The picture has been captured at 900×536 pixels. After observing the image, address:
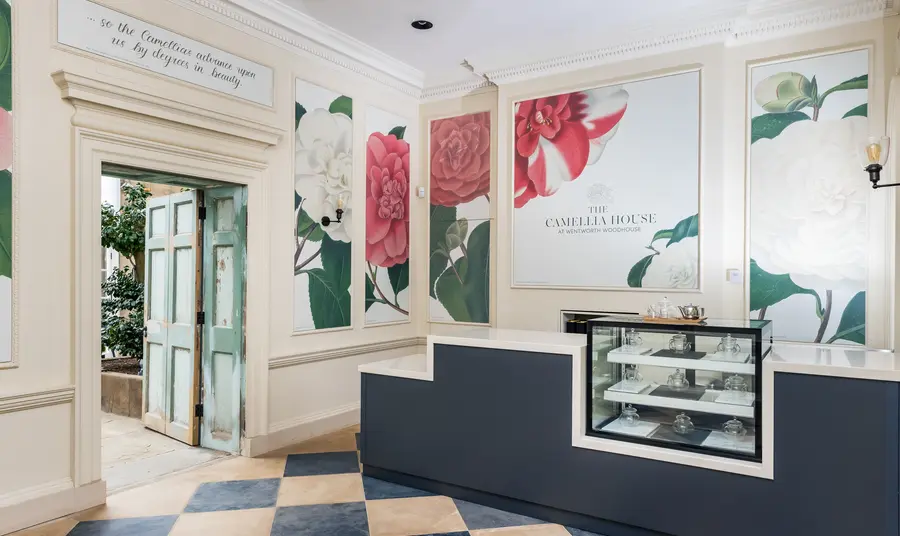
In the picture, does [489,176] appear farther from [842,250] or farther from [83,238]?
[83,238]

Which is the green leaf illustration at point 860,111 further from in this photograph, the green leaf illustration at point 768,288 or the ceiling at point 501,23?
the green leaf illustration at point 768,288

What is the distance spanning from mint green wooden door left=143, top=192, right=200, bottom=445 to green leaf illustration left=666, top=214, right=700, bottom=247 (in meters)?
3.88

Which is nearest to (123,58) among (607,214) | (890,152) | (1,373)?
(1,373)

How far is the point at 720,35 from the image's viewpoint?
15.1ft

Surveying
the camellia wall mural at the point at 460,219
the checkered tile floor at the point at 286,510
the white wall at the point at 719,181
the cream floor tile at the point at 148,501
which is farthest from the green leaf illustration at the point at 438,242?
the cream floor tile at the point at 148,501

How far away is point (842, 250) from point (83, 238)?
5042 mm

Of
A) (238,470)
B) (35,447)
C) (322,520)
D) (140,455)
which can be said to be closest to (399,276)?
(238,470)

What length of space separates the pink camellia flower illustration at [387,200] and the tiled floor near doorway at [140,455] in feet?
7.33

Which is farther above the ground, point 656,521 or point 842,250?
point 842,250

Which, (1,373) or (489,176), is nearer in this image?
(1,373)

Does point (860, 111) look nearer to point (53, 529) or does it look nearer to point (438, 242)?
point (438, 242)

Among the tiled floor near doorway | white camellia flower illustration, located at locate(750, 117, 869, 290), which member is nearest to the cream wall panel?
the tiled floor near doorway

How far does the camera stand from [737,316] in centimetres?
462

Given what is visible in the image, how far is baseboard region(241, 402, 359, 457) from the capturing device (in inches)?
180
